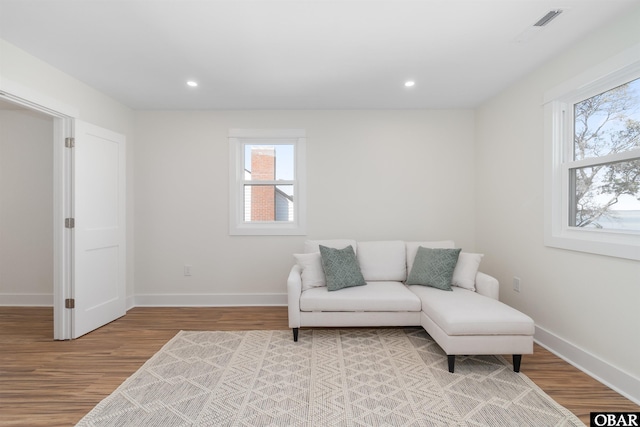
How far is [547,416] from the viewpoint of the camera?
1836mm

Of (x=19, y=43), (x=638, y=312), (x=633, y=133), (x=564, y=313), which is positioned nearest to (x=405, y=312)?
(x=564, y=313)

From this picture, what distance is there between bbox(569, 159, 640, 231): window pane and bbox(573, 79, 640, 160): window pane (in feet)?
0.45

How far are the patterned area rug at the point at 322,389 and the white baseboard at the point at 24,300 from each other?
2.55 m

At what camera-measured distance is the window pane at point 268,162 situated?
4145mm

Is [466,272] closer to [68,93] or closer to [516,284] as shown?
[516,284]

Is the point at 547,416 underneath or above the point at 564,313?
underneath

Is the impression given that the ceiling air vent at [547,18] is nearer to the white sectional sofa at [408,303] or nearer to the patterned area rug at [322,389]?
the white sectional sofa at [408,303]

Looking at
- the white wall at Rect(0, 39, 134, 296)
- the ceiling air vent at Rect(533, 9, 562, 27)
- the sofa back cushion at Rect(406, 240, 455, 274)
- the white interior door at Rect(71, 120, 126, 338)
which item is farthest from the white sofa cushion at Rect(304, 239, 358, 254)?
the ceiling air vent at Rect(533, 9, 562, 27)

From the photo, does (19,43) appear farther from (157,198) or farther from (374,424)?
(374,424)

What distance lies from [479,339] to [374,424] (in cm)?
105

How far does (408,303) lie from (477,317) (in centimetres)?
67

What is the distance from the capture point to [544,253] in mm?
2807

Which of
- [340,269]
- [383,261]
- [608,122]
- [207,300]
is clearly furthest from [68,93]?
[608,122]

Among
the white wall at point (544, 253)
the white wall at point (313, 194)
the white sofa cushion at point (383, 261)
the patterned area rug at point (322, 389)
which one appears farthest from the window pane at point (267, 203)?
the white wall at point (544, 253)
